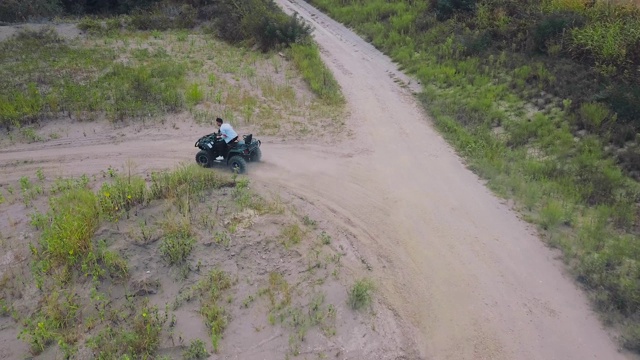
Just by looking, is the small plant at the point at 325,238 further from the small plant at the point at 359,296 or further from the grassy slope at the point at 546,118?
the grassy slope at the point at 546,118

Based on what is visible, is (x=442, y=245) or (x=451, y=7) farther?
(x=451, y=7)

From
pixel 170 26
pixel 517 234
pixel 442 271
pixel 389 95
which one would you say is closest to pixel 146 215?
pixel 442 271

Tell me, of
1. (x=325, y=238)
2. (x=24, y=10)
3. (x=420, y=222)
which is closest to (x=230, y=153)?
(x=325, y=238)

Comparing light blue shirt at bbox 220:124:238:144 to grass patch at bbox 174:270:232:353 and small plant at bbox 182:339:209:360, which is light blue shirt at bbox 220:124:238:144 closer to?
grass patch at bbox 174:270:232:353

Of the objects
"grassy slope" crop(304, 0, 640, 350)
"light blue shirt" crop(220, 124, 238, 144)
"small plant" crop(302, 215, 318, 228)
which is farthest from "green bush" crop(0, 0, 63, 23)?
"small plant" crop(302, 215, 318, 228)

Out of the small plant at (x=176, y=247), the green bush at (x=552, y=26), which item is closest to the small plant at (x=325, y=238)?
the small plant at (x=176, y=247)

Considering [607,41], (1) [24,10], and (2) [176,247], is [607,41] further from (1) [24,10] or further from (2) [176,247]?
(1) [24,10]

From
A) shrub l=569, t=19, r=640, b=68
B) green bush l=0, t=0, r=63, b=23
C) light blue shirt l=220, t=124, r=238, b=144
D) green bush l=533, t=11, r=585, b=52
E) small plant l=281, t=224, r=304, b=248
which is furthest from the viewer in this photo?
Result: green bush l=0, t=0, r=63, b=23
